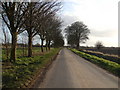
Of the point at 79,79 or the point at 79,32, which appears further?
the point at 79,32

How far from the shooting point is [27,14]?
1573cm

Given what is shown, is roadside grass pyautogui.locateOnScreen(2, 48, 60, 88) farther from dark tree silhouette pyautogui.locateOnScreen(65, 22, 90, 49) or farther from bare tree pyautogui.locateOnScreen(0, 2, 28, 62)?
dark tree silhouette pyautogui.locateOnScreen(65, 22, 90, 49)

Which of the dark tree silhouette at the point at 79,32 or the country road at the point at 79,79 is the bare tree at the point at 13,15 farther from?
the dark tree silhouette at the point at 79,32

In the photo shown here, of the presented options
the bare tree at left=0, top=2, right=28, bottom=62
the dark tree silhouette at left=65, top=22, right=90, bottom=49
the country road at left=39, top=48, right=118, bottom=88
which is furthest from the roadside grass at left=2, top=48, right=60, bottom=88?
the dark tree silhouette at left=65, top=22, right=90, bottom=49

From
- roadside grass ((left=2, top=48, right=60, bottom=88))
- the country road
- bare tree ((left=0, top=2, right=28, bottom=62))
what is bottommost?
the country road

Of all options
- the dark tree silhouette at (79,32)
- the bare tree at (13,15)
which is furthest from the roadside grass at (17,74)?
the dark tree silhouette at (79,32)

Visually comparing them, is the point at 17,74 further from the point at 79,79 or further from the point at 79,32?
the point at 79,32

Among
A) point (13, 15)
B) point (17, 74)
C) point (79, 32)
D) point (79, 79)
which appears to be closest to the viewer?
point (79, 79)

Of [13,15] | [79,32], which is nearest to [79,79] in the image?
[13,15]

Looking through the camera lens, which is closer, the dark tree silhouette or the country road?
the country road

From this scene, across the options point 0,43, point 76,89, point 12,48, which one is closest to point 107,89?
point 76,89

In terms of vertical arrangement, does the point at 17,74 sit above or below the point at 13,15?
below

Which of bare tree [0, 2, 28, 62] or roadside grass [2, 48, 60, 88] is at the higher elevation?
bare tree [0, 2, 28, 62]

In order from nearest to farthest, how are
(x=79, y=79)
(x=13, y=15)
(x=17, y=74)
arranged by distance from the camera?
(x=79, y=79), (x=17, y=74), (x=13, y=15)
